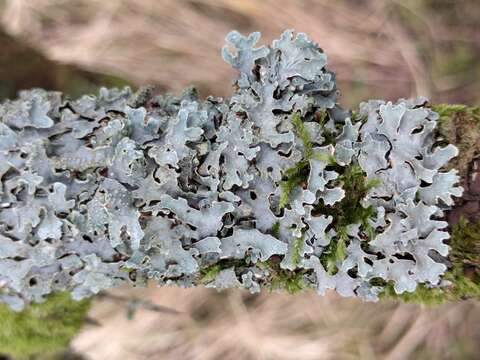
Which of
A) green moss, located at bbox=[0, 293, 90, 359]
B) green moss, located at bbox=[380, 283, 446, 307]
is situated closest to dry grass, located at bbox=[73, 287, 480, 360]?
green moss, located at bbox=[0, 293, 90, 359]

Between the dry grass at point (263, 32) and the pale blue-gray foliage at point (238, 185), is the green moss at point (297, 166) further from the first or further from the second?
the dry grass at point (263, 32)

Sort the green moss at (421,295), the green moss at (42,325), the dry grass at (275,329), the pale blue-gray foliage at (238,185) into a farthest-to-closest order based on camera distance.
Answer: the dry grass at (275,329) < the green moss at (42,325) < the green moss at (421,295) < the pale blue-gray foliage at (238,185)

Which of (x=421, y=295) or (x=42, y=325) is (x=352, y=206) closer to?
(x=421, y=295)

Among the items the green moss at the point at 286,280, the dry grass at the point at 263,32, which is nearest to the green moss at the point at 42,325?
the green moss at the point at 286,280

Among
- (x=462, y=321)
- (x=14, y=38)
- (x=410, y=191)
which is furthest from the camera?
(x=462, y=321)

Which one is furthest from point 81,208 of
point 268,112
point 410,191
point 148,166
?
point 410,191

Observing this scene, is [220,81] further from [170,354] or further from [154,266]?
[154,266]
